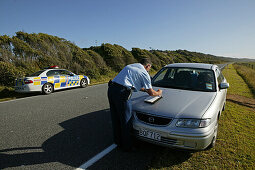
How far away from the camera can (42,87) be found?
715 cm

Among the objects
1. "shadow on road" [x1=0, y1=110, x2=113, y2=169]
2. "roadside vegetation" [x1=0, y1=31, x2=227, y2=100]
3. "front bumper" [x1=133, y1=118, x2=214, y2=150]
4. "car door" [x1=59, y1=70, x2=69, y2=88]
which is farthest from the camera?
"roadside vegetation" [x1=0, y1=31, x2=227, y2=100]

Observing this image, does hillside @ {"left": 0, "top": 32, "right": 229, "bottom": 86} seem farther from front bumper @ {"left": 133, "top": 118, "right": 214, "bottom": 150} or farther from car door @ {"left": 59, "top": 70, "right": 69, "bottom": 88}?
front bumper @ {"left": 133, "top": 118, "right": 214, "bottom": 150}

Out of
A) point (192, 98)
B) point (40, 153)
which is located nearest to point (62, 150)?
point (40, 153)

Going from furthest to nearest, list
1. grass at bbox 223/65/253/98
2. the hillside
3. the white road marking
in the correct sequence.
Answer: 1. the hillside
2. grass at bbox 223/65/253/98
3. the white road marking

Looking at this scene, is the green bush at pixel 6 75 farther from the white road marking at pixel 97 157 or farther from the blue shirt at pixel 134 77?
the blue shirt at pixel 134 77

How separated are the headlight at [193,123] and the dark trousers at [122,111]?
772mm

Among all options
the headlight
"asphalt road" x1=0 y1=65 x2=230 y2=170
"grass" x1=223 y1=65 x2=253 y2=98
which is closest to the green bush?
"asphalt road" x1=0 y1=65 x2=230 y2=170

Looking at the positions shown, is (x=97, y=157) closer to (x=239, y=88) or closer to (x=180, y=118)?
(x=180, y=118)

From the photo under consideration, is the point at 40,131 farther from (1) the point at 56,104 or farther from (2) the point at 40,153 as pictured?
(1) the point at 56,104

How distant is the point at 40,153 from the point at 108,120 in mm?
1676

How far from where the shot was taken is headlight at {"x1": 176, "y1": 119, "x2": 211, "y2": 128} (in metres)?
2.15

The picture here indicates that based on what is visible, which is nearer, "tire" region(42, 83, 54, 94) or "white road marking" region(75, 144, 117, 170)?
"white road marking" region(75, 144, 117, 170)

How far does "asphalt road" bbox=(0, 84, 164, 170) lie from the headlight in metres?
0.77

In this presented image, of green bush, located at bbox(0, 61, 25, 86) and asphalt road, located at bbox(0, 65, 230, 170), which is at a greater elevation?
green bush, located at bbox(0, 61, 25, 86)
